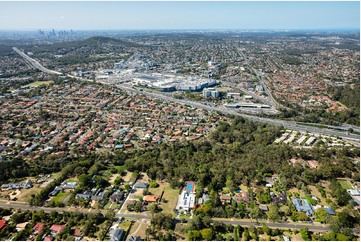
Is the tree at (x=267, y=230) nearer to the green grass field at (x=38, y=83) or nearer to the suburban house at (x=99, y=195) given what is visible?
the suburban house at (x=99, y=195)

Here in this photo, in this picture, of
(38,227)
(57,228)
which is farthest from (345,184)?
(38,227)

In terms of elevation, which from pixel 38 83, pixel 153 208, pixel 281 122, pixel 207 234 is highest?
pixel 38 83

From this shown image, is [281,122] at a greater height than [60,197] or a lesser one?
greater

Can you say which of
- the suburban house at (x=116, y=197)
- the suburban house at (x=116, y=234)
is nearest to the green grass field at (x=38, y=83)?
the suburban house at (x=116, y=197)

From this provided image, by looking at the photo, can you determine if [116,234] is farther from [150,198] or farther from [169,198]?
[169,198]

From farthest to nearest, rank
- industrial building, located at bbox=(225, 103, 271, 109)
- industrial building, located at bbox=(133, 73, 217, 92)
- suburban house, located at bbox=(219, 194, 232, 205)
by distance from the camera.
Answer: industrial building, located at bbox=(133, 73, 217, 92)
industrial building, located at bbox=(225, 103, 271, 109)
suburban house, located at bbox=(219, 194, 232, 205)

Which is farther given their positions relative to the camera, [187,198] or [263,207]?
[187,198]

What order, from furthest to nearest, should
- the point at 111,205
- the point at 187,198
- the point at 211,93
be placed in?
1. the point at 211,93
2. the point at 187,198
3. the point at 111,205

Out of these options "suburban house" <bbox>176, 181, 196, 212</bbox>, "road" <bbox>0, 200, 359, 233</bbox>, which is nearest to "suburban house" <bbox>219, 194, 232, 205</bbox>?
"road" <bbox>0, 200, 359, 233</bbox>

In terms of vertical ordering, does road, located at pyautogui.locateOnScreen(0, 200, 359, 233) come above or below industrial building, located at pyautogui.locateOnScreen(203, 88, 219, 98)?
below

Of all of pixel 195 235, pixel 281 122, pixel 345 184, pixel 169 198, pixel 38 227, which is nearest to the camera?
pixel 195 235

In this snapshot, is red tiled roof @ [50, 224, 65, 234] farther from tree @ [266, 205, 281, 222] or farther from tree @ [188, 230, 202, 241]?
tree @ [266, 205, 281, 222]

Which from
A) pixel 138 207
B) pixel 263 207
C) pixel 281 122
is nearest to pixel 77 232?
pixel 138 207
